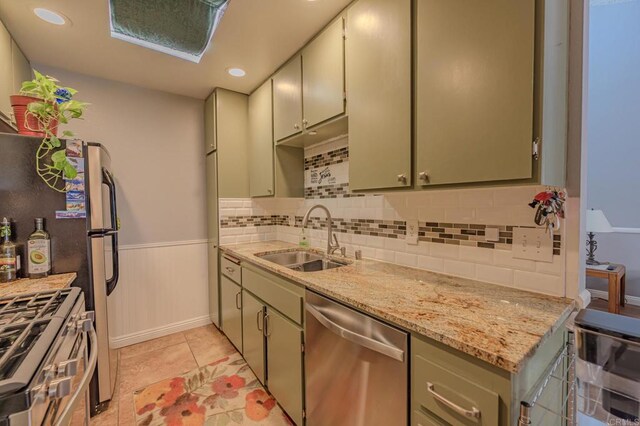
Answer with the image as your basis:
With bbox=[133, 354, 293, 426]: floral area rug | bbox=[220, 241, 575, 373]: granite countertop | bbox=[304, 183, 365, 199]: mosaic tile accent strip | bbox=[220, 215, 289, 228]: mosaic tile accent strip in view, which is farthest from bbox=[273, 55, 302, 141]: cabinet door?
bbox=[133, 354, 293, 426]: floral area rug

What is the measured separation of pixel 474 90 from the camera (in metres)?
1.00

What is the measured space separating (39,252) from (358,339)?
170 centimetres

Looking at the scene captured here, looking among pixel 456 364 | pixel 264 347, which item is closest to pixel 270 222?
pixel 264 347

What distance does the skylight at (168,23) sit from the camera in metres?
1.63

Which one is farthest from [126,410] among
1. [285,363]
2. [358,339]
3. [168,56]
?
[168,56]

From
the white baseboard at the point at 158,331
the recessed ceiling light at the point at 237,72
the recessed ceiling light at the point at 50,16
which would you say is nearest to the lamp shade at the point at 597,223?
the recessed ceiling light at the point at 237,72

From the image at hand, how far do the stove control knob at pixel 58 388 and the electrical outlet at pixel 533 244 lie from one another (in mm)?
1586

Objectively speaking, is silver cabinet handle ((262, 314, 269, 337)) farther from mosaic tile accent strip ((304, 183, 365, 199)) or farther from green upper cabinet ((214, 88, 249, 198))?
green upper cabinet ((214, 88, 249, 198))

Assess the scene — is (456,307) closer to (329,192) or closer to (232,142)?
(329,192)

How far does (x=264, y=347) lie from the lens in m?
1.79

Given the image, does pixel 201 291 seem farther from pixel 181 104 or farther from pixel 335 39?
pixel 335 39

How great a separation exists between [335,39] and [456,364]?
1733 millimetres

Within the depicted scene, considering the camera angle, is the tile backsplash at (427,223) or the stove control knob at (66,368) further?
the tile backsplash at (427,223)

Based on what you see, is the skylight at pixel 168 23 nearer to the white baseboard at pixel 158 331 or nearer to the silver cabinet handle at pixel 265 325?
the silver cabinet handle at pixel 265 325
